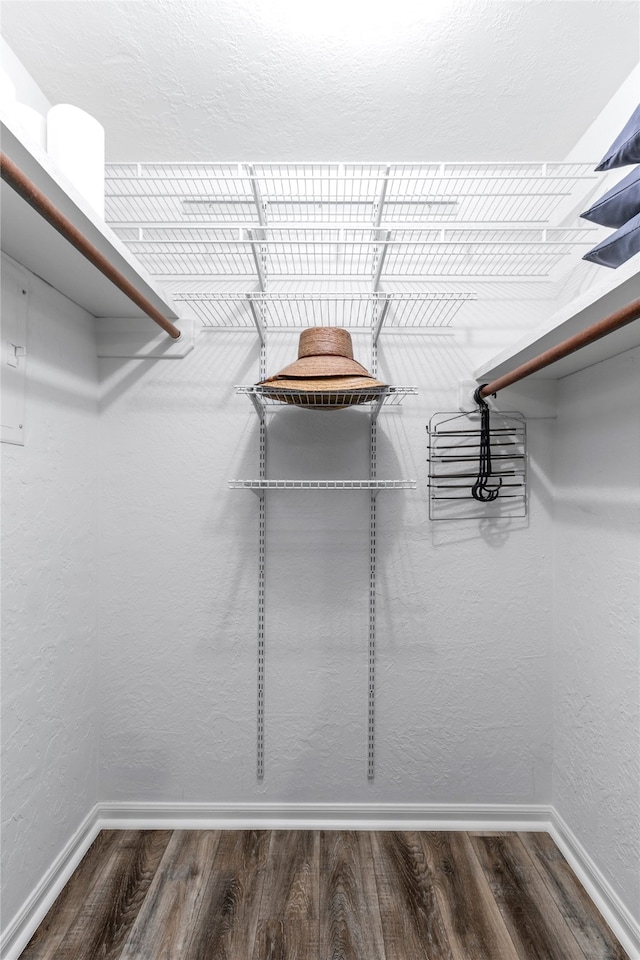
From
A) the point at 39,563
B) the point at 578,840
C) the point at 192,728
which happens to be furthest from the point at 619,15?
the point at 192,728

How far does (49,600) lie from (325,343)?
1120 millimetres

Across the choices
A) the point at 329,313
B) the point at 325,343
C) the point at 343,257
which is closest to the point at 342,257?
the point at 343,257

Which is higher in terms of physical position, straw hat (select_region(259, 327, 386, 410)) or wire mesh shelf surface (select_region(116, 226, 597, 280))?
wire mesh shelf surface (select_region(116, 226, 597, 280))

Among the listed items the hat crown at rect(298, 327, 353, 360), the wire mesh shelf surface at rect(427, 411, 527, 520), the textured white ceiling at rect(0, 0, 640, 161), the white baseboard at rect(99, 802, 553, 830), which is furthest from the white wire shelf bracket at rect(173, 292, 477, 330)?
the white baseboard at rect(99, 802, 553, 830)

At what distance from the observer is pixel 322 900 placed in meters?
1.53

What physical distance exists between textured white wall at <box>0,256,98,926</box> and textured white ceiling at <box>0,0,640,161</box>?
633mm

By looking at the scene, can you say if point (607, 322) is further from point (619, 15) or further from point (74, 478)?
point (74, 478)

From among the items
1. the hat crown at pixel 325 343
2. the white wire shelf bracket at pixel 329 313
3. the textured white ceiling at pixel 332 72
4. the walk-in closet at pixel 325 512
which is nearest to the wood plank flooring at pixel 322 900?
the walk-in closet at pixel 325 512

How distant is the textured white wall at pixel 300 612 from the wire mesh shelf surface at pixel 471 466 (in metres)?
0.05

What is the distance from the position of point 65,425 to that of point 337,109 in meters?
1.29

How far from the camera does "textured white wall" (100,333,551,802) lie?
6.24 ft

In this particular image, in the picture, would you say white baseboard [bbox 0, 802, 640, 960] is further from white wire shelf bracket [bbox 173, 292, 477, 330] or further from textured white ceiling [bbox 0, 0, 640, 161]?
textured white ceiling [bbox 0, 0, 640, 161]

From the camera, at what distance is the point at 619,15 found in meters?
1.36

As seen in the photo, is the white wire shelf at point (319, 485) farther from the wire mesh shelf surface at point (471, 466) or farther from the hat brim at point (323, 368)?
the hat brim at point (323, 368)
